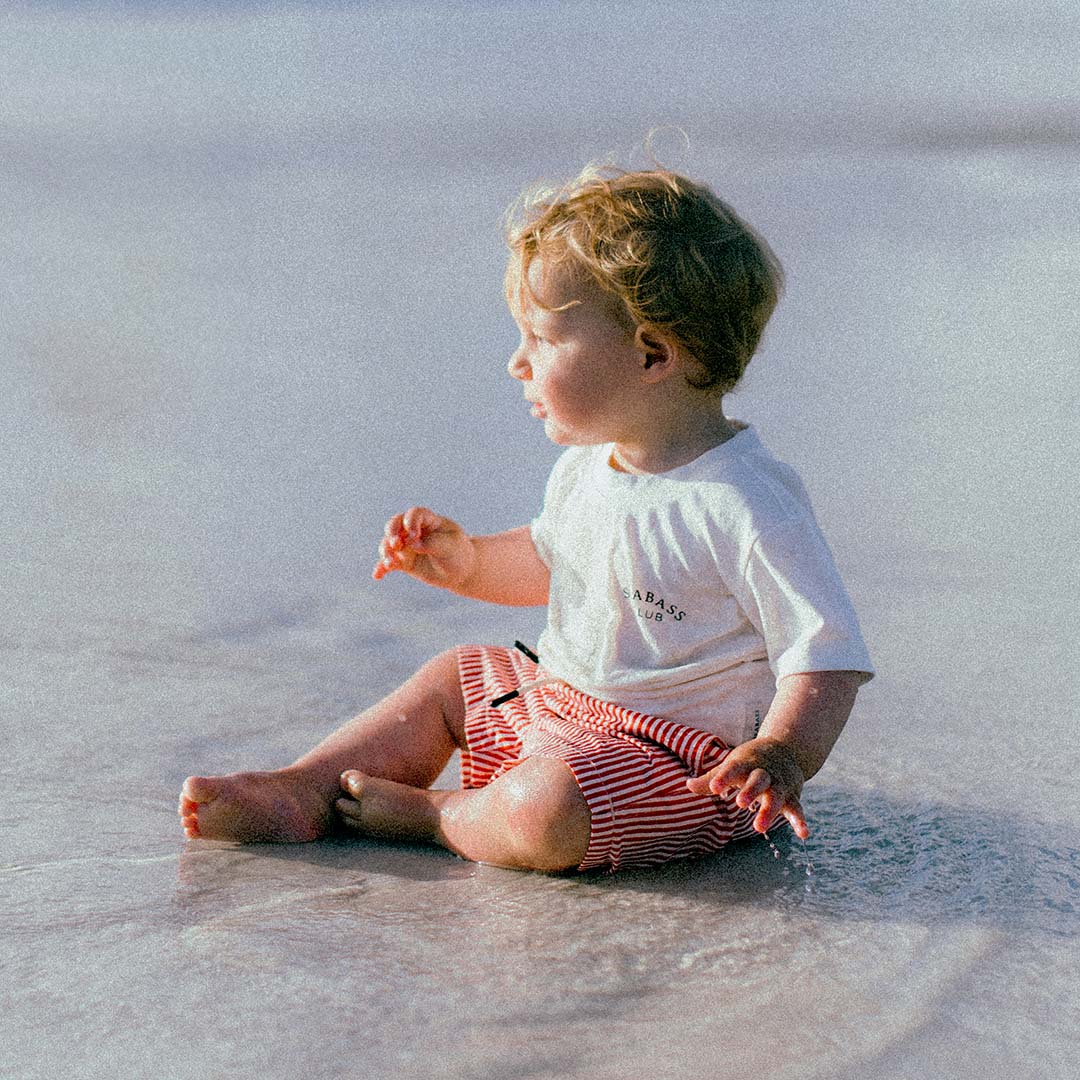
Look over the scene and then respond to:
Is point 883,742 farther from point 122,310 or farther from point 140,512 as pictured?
point 122,310

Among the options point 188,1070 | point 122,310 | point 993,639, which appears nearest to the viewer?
point 188,1070

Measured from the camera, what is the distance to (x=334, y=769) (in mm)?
1582

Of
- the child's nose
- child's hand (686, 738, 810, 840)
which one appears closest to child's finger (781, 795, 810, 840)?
child's hand (686, 738, 810, 840)

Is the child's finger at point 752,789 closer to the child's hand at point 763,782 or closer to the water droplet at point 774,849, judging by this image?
the child's hand at point 763,782

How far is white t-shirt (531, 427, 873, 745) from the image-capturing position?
1439 mm

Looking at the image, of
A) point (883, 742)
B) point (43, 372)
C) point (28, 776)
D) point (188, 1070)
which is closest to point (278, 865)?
point (28, 776)

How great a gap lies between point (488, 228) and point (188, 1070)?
3.43 metres

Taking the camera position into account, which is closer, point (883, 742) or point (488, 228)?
point (883, 742)

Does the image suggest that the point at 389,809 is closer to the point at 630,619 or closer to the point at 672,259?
the point at 630,619

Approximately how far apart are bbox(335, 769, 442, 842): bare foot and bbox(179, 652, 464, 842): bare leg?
0.08ft

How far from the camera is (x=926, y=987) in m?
1.16

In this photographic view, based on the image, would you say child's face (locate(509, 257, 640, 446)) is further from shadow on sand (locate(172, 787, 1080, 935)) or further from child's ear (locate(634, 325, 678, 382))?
shadow on sand (locate(172, 787, 1080, 935))

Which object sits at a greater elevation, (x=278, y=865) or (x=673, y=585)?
(x=673, y=585)

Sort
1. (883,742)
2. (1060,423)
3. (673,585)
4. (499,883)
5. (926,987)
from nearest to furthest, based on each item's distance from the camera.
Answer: (926,987) < (499,883) < (673,585) < (883,742) < (1060,423)
